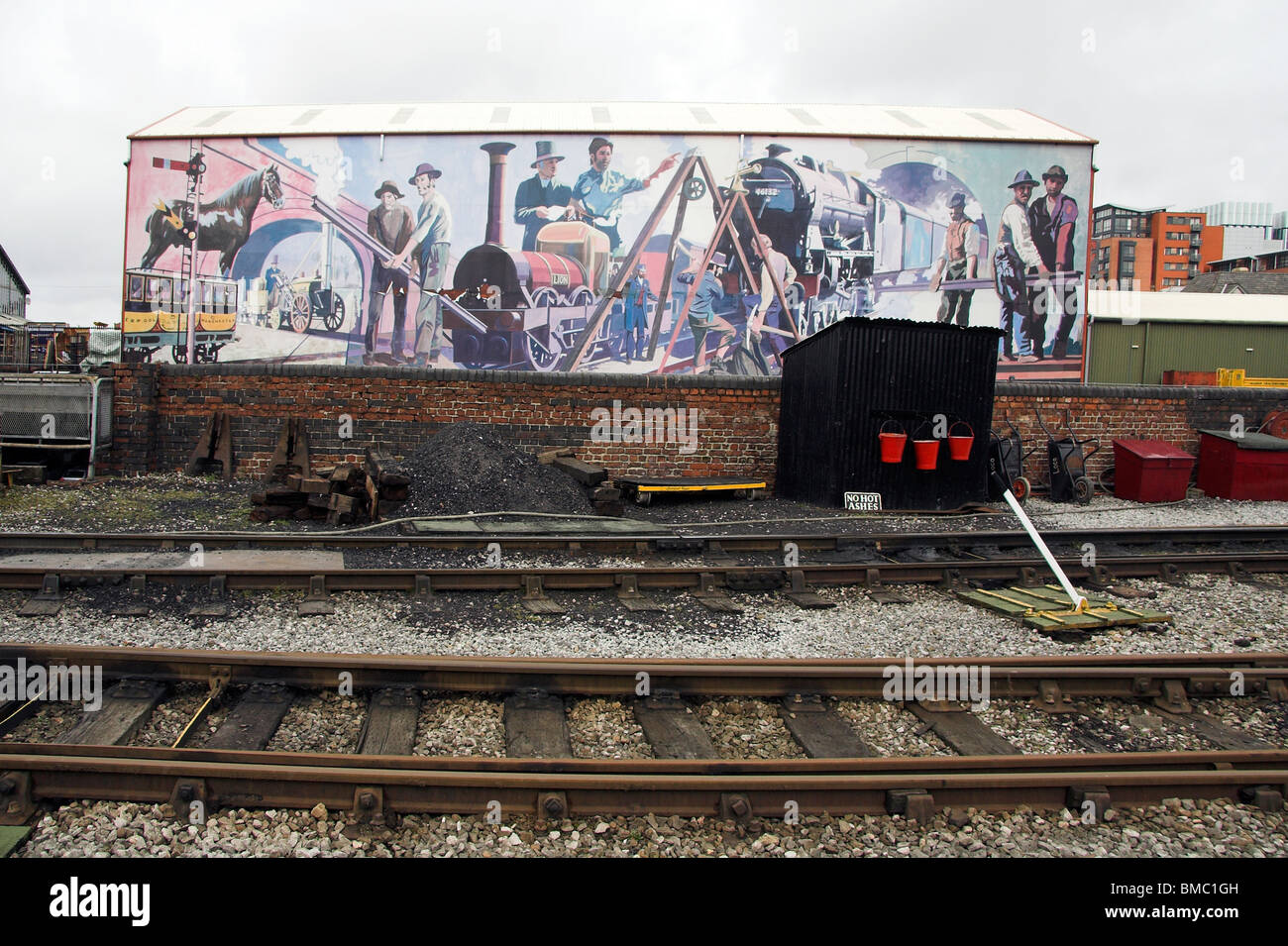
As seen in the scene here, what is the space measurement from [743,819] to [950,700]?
1888mm

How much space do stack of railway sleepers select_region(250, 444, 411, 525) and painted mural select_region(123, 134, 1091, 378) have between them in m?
8.87

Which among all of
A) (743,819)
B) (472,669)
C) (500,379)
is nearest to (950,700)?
(743,819)

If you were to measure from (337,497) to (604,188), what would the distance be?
1203 centimetres

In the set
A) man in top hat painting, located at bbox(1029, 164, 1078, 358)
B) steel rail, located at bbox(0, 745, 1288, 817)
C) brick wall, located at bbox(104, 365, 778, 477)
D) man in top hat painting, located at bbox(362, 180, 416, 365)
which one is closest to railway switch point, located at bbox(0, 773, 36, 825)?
steel rail, located at bbox(0, 745, 1288, 817)

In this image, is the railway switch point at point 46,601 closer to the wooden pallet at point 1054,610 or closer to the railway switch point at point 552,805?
the railway switch point at point 552,805

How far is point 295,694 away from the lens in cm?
432

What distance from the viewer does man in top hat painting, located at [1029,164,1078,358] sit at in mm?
19000

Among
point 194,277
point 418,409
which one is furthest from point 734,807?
point 194,277

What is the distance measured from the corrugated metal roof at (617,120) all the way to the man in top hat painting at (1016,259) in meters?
1.42

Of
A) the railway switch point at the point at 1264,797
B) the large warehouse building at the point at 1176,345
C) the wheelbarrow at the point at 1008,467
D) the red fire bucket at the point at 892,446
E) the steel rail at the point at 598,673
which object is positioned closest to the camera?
the railway switch point at the point at 1264,797

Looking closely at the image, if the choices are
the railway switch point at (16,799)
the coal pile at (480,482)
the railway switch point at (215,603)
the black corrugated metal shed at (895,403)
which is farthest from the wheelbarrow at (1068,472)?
the railway switch point at (16,799)

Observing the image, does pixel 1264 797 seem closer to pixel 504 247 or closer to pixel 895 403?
pixel 895 403

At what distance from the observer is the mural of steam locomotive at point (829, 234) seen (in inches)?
729

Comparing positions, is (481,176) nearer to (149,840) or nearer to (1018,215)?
(1018,215)
